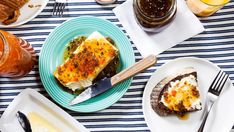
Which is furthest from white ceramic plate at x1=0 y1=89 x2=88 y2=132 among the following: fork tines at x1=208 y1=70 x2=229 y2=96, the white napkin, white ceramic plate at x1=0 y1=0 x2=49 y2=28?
fork tines at x1=208 y1=70 x2=229 y2=96

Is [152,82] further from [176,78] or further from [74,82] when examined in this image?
[74,82]

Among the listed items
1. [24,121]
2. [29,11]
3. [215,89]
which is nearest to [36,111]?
[24,121]

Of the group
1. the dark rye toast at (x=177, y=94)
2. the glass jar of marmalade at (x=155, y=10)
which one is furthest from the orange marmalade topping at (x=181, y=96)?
the glass jar of marmalade at (x=155, y=10)

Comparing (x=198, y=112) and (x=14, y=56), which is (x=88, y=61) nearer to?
(x=14, y=56)

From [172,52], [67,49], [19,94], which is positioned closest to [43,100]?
[19,94]

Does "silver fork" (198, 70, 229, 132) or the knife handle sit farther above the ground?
the knife handle

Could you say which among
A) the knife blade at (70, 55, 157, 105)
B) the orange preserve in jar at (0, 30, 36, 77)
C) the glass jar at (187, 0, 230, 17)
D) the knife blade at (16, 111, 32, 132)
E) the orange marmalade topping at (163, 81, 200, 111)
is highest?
the glass jar at (187, 0, 230, 17)

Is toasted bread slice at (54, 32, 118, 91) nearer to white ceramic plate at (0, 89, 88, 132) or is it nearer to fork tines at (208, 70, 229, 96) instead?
white ceramic plate at (0, 89, 88, 132)
